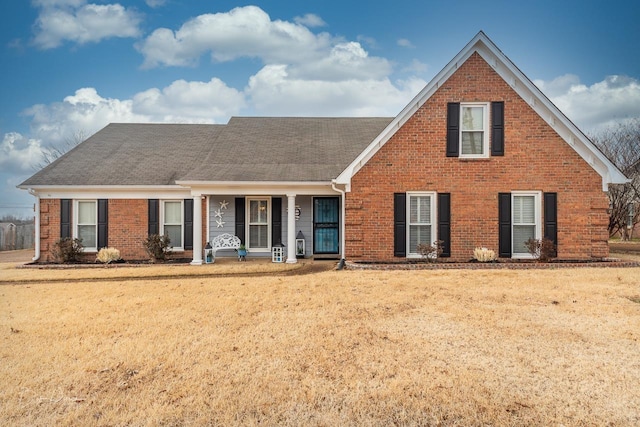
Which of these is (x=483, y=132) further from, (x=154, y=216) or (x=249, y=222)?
(x=154, y=216)

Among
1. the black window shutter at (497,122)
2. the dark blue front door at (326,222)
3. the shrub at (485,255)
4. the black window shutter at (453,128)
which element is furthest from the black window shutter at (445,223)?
the dark blue front door at (326,222)

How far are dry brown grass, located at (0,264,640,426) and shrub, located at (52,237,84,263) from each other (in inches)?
228

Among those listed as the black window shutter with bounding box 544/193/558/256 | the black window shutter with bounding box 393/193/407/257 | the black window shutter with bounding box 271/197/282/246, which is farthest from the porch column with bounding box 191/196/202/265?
the black window shutter with bounding box 544/193/558/256

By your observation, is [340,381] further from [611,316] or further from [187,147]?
[187,147]

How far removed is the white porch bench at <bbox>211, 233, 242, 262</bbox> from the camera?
14.3 metres

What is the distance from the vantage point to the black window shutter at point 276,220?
15117mm

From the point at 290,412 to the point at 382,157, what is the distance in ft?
32.6

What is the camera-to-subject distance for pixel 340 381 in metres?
4.28

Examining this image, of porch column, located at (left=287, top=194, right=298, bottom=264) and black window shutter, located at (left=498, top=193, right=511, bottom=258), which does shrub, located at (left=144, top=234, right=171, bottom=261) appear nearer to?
porch column, located at (left=287, top=194, right=298, bottom=264)

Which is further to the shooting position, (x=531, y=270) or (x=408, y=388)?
(x=531, y=270)

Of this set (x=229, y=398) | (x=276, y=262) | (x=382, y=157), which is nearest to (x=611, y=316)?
(x=229, y=398)

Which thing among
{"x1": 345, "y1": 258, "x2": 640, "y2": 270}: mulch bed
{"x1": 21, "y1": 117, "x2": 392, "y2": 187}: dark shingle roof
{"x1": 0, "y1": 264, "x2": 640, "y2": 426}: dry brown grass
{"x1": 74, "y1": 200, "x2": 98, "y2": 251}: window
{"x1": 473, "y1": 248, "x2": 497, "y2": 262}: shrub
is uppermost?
{"x1": 21, "y1": 117, "x2": 392, "y2": 187}: dark shingle roof

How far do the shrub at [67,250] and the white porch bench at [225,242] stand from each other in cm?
471

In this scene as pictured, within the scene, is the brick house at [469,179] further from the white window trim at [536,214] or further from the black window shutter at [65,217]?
the black window shutter at [65,217]
